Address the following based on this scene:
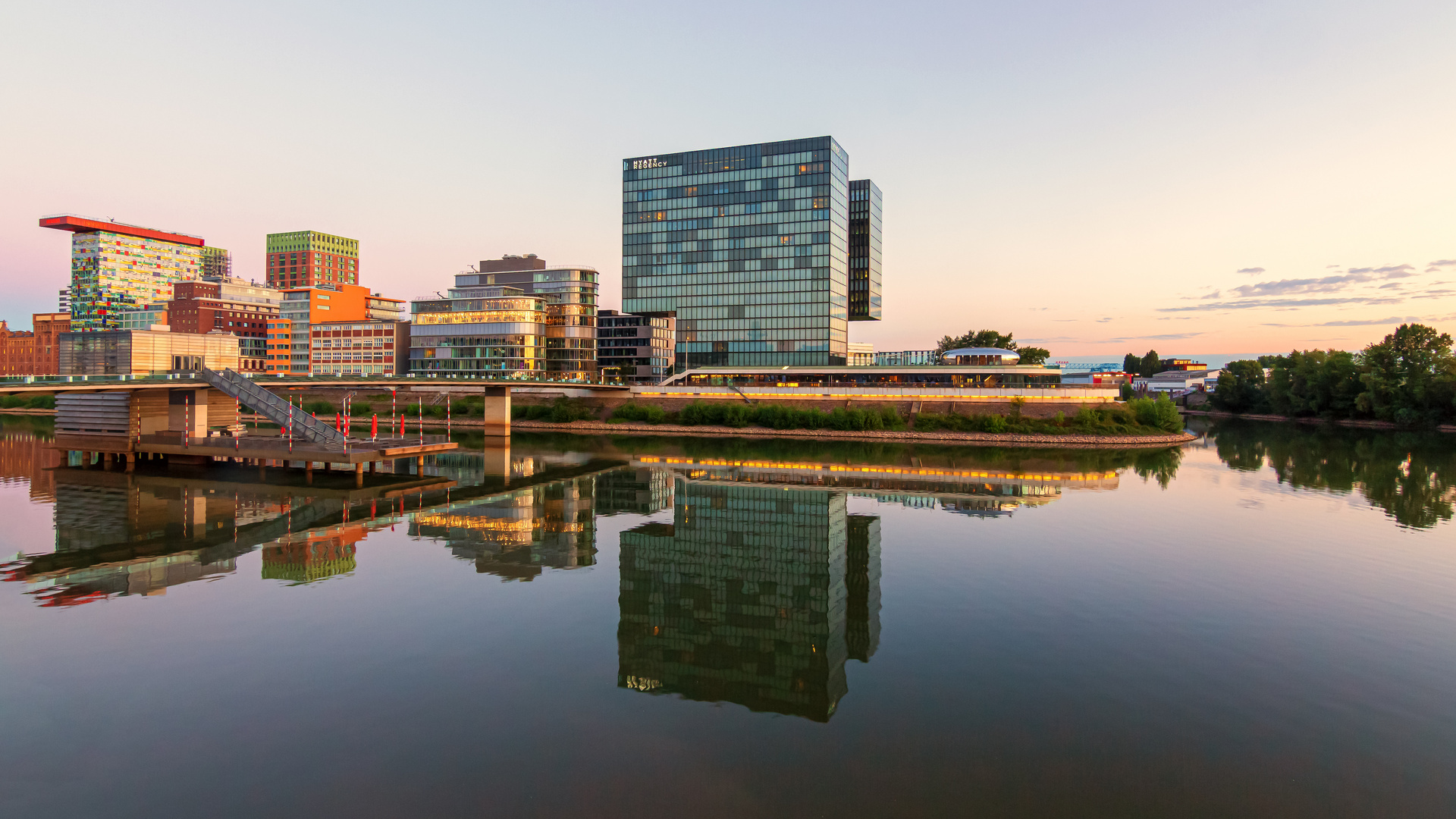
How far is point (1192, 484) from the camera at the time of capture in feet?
192

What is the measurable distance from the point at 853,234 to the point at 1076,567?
156 metres

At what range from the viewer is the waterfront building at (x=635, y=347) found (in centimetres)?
15488

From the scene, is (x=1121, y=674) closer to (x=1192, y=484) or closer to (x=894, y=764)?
(x=894, y=764)

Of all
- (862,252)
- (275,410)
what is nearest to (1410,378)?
(862,252)

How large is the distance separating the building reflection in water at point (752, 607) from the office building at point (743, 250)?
340ft

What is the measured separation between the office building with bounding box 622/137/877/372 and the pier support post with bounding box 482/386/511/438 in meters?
53.2

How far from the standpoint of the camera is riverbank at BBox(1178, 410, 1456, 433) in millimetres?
117750

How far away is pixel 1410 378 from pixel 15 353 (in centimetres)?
24180

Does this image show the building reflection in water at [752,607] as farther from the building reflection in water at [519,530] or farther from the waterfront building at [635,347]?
the waterfront building at [635,347]

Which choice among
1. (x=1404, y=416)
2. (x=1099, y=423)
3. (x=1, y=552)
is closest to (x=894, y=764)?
(x=1, y=552)

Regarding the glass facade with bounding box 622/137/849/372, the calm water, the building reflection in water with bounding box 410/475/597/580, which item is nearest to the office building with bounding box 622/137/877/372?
the glass facade with bounding box 622/137/849/372

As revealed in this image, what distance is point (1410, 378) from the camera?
124m

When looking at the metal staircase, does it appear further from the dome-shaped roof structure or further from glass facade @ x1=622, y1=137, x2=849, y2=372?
glass facade @ x1=622, y1=137, x2=849, y2=372

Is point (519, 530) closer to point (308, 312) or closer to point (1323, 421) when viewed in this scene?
point (1323, 421)
